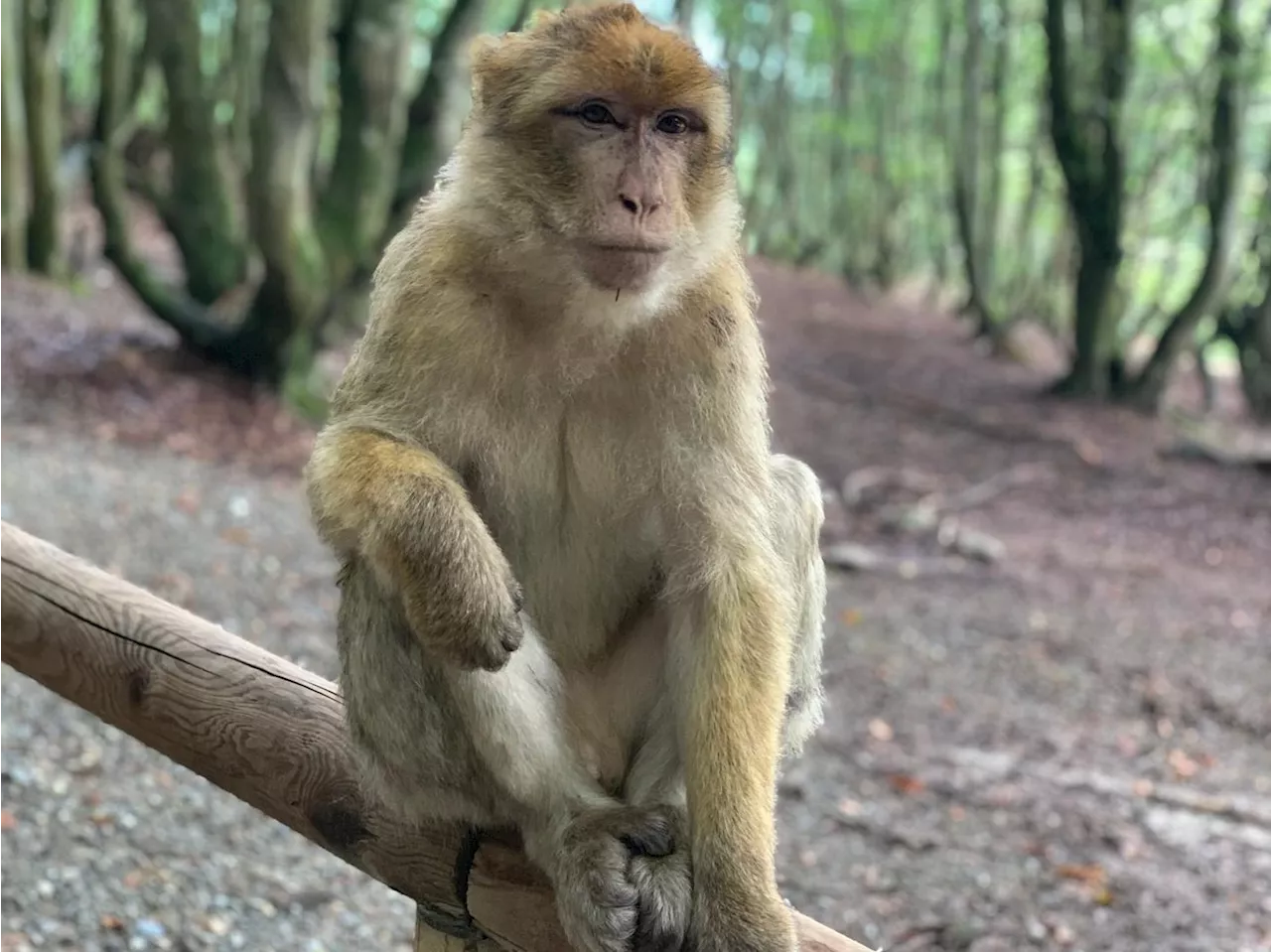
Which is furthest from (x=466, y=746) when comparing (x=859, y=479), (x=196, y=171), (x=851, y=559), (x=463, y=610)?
(x=859, y=479)

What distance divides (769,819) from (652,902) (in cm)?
30

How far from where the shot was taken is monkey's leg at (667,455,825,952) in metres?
2.49

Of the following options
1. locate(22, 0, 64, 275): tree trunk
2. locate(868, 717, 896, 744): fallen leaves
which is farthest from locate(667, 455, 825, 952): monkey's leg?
locate(22, 0, 64, 275): tree trunk

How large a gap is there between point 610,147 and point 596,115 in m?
0.09

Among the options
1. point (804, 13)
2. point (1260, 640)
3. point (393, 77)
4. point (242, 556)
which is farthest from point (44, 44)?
point (804, 13)

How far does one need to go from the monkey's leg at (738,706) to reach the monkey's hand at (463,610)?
458 millimetres

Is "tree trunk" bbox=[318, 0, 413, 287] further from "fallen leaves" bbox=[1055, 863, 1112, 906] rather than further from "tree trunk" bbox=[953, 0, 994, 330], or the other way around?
"tree trunk" bbox=[953, 0, 994, 330]

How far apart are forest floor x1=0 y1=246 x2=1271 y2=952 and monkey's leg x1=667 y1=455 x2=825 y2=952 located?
217 cm

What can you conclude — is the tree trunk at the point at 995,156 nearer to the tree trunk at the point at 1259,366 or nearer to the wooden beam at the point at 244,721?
the tree trunk at the point at 1259,366

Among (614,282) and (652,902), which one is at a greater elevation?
(614,282)

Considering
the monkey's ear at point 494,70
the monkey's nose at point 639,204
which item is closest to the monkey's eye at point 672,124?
the monkey's nose at point 639,204

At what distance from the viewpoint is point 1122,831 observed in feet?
18.1

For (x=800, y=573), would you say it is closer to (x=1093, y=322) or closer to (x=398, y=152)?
(x=398, y=152)

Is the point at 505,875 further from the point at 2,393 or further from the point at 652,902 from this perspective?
the point at 2,393
